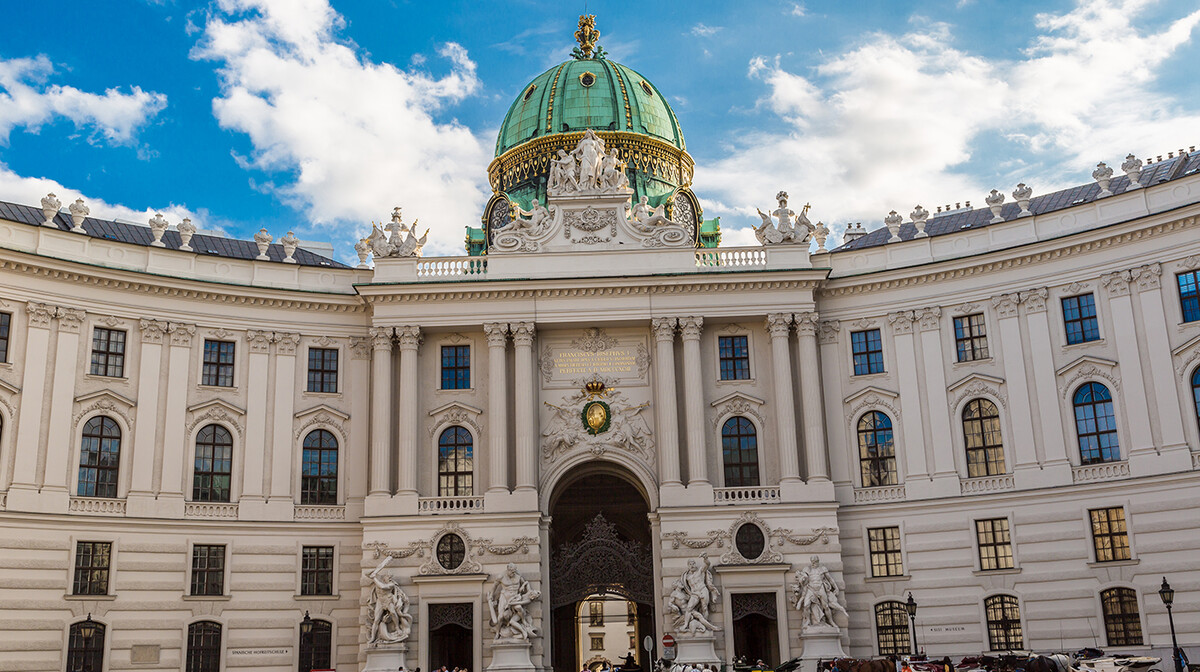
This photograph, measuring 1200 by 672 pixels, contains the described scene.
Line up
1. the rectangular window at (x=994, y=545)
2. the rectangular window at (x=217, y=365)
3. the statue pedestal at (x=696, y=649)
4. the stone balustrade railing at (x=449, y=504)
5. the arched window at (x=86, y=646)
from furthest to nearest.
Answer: the rectangular window at (x=217, y=365) → the stone balustrade railing at (x=449, y=504) → the rectangular window at (x=994, y=545) → the statue pedestal at (x=696, y=649) → the arched window at (x=86, y=646)

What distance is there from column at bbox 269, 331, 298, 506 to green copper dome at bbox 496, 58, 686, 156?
695 inches

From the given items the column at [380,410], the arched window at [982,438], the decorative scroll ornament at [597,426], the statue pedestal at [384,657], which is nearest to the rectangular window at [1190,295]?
the arched window at [982,438]

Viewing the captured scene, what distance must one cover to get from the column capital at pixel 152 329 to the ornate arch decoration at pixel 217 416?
3.00 metres

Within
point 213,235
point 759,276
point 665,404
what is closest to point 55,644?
point 213,235

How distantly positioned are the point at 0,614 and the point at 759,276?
29682 mm

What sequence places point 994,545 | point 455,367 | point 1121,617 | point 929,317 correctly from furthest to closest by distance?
point 455,367
point 929,317
point 994,545
point 1121,617

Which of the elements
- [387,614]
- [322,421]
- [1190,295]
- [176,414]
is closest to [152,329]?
[176,414]

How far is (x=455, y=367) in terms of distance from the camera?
46031 millimetres

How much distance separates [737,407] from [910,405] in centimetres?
672

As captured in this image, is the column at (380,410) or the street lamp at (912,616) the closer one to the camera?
the street lamp at (912,616)

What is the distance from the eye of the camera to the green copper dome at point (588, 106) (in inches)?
2217

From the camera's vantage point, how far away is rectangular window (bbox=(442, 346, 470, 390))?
45875 millimetres

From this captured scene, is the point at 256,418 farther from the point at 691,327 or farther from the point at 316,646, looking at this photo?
the point at 691,327

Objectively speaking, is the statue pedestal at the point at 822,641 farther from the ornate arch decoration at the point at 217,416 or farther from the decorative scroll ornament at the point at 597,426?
the ornate arch decoration at the point at 217,416
